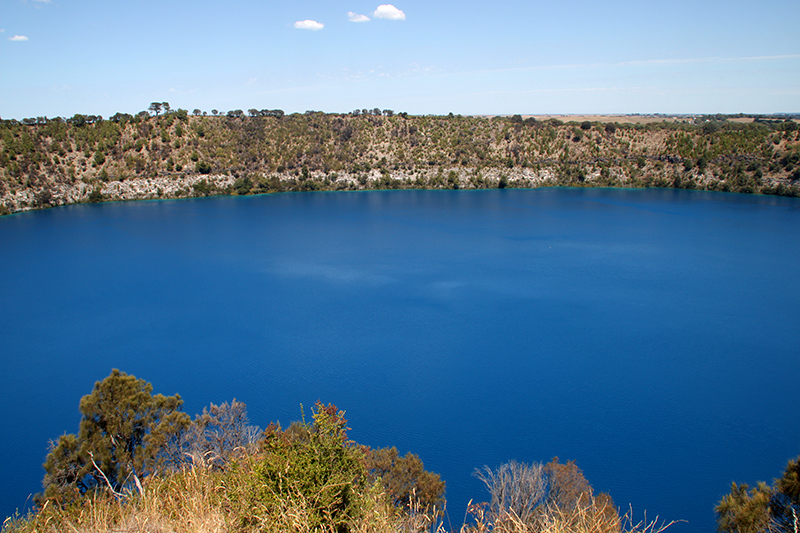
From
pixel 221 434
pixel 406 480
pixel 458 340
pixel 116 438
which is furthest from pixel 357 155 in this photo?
pixel 406 480

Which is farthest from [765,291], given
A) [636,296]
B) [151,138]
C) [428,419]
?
[151,138]

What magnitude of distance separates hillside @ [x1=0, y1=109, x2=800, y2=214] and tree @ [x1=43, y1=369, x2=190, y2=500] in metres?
56.5

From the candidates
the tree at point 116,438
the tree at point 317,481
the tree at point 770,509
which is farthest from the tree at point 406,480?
the tree at point 770,509

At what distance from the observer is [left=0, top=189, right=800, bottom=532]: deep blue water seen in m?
14.9

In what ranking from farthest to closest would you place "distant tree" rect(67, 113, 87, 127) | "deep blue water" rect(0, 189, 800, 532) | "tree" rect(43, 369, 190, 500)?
"distant tree" rect(67, 113, 87, 127) < "deep blue water" rect(0, 189, 800, 532) < "tree" rect(43, 369, 190, 500)

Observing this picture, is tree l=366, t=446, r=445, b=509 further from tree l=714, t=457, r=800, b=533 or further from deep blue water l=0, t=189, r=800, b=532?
tree l=714, t=457, r=800, b=533

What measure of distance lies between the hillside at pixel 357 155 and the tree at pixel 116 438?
56.5 m

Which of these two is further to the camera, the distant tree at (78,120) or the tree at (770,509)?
the distant tree at (78,120)

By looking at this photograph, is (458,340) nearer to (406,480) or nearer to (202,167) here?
(406,480)

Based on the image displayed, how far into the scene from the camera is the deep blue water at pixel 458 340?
14859 mm

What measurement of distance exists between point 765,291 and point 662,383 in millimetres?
14902

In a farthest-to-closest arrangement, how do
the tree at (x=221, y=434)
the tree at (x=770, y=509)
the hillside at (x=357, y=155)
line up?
the hillside at (x=357, y=155), the tree at (x=221, y=434), the tree at (x=770, y=509)

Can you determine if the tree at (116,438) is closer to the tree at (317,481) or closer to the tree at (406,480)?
the tree at (406,480)

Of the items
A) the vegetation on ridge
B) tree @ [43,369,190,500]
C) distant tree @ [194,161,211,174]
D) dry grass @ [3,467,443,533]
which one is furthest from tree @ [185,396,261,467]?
distant tree @ [194,161,211,174]
